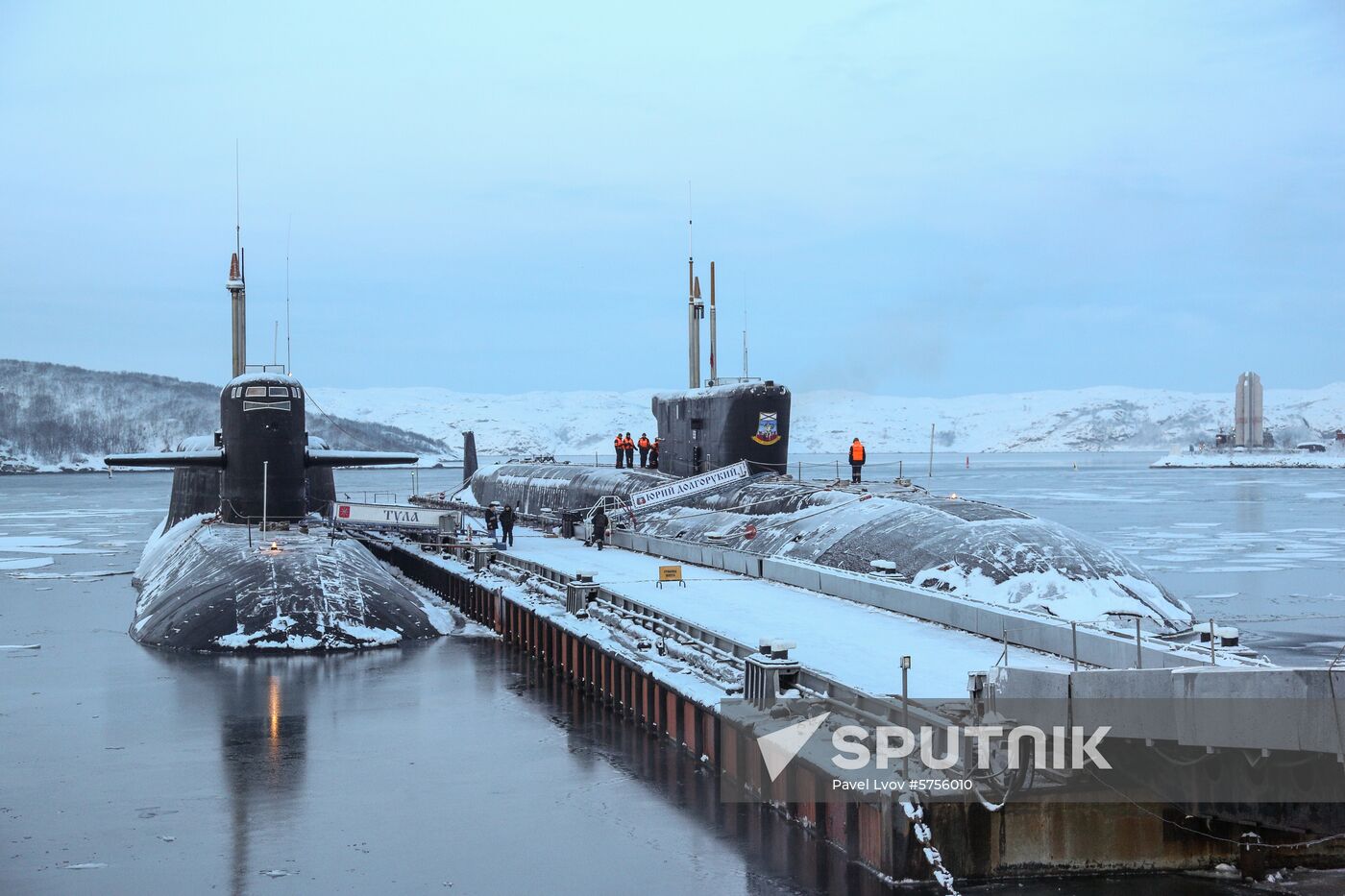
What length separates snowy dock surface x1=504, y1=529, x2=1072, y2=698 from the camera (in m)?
13.8

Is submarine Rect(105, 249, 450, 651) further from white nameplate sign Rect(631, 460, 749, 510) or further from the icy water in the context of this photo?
white nameplate sign Rect(631, 460, 749, 510)

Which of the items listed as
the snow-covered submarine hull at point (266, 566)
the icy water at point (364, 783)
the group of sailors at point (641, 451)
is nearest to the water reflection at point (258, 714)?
the icy water at point (364, 783)

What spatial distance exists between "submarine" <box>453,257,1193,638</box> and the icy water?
4.21 m

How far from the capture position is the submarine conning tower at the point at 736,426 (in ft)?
97.2

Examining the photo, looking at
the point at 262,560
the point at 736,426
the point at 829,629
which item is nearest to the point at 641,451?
the point at 736,426

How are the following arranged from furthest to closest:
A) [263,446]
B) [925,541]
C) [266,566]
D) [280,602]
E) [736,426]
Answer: [736,426] → [263,446] → [266,566] → [280,602] → [925,541]

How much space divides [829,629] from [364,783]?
6.02 metres

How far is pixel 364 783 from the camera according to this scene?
14555 mm

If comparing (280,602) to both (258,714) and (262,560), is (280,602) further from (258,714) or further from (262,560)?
(258,714)

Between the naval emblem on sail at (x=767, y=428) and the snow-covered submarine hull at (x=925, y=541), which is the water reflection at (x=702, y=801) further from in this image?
the naval emblem on sail at (x=767, y=428)

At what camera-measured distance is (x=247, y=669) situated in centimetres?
2050

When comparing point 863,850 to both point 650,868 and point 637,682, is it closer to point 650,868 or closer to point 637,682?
point 650,868

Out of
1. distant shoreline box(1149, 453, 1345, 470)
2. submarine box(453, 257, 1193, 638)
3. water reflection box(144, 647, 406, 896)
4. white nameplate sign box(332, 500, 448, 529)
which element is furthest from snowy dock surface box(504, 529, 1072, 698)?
distant shoreline box(1149, 453, 1345, 470)

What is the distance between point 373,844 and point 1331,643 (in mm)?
15696
